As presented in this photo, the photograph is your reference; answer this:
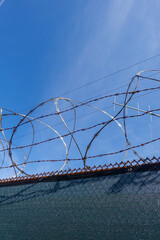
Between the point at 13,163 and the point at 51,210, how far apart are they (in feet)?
4.63

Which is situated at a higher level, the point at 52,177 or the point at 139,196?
the point at 52,177

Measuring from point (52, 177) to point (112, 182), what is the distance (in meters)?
1.25

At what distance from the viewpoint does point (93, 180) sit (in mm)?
3838

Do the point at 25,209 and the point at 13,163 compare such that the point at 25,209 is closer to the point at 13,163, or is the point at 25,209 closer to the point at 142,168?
the point at 13,163

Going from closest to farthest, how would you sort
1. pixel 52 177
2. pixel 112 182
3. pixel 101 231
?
pixel 101 231 → pixel 112 182 → pixel 52 177

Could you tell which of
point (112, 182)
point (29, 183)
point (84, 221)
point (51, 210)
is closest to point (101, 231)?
point (84, 221)

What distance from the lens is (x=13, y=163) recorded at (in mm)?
4656

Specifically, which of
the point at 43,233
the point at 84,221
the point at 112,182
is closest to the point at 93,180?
the point at 112,182

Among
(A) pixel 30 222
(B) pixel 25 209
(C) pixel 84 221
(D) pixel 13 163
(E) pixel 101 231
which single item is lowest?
(E) pixel 101 231

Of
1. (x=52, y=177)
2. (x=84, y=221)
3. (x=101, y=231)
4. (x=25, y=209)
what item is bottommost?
(x=101, y=231)

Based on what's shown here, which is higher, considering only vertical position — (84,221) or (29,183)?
(29,183)

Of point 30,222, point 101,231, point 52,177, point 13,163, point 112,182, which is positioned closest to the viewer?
point 101,231

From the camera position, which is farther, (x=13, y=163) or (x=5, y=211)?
(x=13, y=163)

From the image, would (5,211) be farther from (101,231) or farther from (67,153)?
(101,231)
